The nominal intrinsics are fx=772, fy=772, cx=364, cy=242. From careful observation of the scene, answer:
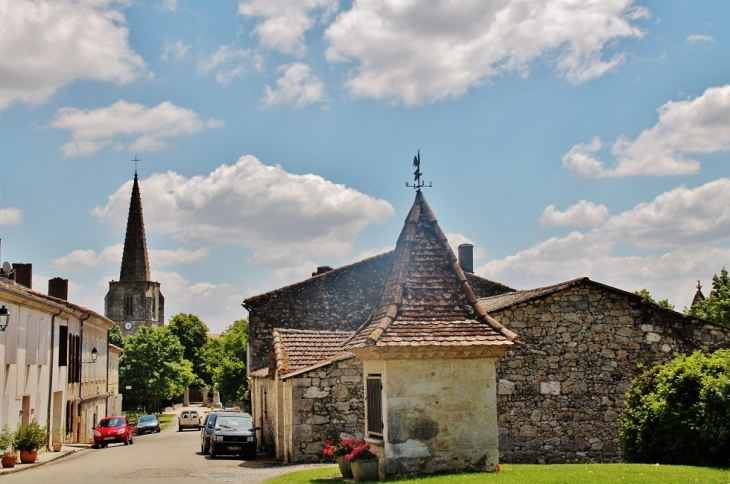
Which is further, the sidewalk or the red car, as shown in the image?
the red car

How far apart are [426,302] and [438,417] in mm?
1910

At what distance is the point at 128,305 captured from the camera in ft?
332

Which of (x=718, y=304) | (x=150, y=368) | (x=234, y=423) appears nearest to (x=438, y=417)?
(x=234, y=423)

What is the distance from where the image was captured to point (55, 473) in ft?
68.7

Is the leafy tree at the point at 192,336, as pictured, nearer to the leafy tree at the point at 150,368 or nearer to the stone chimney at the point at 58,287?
the leafy tree at the point at 150,368

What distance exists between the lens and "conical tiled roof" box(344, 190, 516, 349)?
40.3ft

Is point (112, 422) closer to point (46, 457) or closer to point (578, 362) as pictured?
point (46, 457)

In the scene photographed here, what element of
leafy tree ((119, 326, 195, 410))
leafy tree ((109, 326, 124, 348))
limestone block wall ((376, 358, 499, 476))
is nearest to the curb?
limestone block wall ((376, 358, 499, 476))

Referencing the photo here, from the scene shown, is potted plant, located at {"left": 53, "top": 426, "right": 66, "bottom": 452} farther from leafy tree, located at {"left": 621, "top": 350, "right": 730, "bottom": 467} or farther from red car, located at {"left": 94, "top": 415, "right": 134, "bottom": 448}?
leafy tree, located at {"left": 621, "top": 350, "right": 730, "bottom": 467}

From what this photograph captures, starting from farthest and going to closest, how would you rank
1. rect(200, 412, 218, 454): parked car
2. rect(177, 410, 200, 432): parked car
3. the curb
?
1. rect(177, 410, 200, 432): parked car
2. rect(200, 412, 218, 454): parked car
3. the curb

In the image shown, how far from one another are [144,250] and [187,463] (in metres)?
80.0

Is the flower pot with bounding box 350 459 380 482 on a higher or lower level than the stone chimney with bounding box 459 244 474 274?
lower

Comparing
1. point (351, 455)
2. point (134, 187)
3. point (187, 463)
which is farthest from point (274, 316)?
point (134, 187)

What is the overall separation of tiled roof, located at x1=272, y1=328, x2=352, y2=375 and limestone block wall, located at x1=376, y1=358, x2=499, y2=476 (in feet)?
32.4
